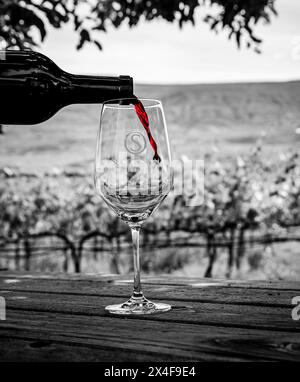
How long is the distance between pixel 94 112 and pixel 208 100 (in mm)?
7512

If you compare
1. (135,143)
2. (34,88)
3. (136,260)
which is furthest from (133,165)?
(34,88)

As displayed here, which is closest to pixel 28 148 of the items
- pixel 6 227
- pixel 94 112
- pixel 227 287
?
pixel 94 112

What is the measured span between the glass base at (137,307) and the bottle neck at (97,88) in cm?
43

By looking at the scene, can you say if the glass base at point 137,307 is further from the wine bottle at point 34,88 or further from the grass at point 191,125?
the grass at point 191,125

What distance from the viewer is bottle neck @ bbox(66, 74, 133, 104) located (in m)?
1.33

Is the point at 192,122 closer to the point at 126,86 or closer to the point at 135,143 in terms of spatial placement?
the point at 126,86

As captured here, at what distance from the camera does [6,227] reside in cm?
464

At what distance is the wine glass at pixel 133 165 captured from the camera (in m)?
1.16

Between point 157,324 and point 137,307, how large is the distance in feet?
0.42

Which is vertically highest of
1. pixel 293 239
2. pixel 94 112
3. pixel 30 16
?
pixel 94 112

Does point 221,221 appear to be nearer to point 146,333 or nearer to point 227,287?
point 227,287

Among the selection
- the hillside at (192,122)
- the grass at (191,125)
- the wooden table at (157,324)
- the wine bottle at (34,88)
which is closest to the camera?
the wooden table at (157,324)

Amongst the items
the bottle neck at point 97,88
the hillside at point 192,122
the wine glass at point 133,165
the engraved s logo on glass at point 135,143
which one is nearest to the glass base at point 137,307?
the wine glass at point 133,165

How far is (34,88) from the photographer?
1.47m
